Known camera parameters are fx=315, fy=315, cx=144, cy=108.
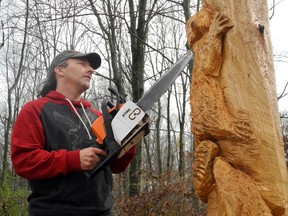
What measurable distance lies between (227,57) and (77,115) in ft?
3.33

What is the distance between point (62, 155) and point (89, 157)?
0.15m

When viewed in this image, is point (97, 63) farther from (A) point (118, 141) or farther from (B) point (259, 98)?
(B) point (259, 98)

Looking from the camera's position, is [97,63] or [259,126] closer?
[259,126]

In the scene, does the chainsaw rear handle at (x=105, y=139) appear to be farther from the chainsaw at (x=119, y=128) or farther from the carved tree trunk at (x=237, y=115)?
the carved tree trunk at (x=237, y=115)

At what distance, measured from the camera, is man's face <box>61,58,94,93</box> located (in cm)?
218

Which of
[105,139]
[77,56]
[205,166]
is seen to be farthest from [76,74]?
[205,166]

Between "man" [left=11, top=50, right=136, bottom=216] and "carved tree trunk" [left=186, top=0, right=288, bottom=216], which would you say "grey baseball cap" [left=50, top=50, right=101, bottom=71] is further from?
"carved tree trunk" [left=186, top=0, right=288, bottom=216]

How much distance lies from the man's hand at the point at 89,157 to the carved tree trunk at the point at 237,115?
568 mm

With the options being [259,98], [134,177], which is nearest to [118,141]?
[259,98]

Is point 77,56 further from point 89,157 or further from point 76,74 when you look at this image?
point 89,157

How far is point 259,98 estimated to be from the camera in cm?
171

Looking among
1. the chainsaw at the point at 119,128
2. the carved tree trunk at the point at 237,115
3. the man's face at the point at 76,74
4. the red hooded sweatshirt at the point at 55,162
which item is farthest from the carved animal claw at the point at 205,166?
the man's face at the point at 76,74

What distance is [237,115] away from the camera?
1.72 meters

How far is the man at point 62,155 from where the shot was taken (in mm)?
1757
